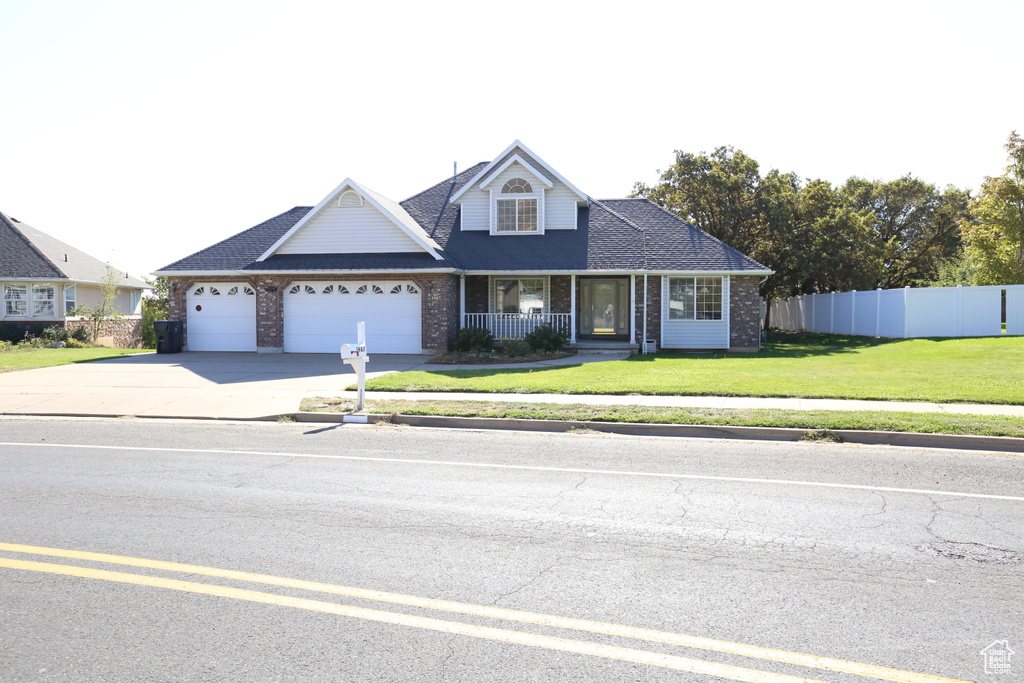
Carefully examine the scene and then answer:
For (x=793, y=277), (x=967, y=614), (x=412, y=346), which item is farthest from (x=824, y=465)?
(x=793, y=277)

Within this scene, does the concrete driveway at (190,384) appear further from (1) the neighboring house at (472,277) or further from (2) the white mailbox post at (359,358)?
(1) the neighboring house at (472,277)

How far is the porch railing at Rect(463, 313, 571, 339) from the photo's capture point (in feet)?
76.7

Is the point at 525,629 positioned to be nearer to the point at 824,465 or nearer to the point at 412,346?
the point at 824,465

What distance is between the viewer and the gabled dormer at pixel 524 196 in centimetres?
2459

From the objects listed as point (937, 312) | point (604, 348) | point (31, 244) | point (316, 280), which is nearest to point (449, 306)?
point (316, 280)

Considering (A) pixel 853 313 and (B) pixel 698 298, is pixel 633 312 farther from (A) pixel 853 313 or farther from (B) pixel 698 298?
(A) pixel 853 313

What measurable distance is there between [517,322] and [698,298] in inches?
236

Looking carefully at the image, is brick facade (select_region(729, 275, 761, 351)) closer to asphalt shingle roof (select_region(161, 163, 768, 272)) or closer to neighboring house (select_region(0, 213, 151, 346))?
asphalt shingle roof (select_region(161, 163, 768, 272))

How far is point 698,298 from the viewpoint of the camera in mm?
23609

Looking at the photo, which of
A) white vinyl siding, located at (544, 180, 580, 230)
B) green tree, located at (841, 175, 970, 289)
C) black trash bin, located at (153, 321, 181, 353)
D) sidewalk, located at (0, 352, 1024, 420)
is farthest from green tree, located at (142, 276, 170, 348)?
green tree, located at (841, 175, 970, 289)

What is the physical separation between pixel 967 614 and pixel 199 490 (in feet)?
21.1

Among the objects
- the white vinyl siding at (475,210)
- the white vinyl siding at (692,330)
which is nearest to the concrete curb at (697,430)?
the white vinyl siding at (692,330)

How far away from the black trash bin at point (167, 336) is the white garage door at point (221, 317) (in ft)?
2.50

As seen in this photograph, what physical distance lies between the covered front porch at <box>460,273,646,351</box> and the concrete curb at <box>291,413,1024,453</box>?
1107 cm
